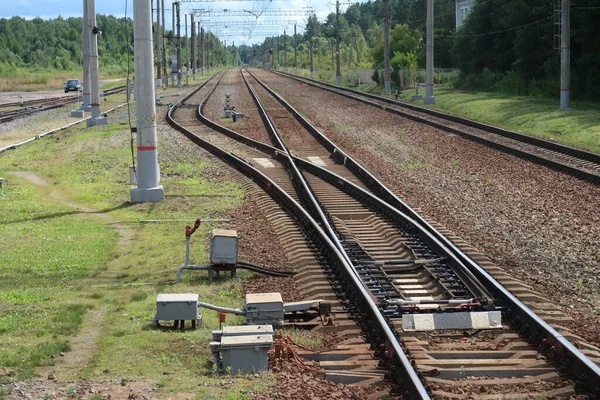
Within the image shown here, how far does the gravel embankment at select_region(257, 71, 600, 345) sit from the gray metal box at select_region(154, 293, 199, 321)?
3.82 meters

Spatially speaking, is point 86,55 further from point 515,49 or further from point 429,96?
point 515,49

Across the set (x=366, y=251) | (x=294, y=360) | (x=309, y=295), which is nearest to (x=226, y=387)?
(x=294, y=360)

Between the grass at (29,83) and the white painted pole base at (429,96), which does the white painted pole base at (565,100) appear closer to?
the white painted pole base at (429,96)

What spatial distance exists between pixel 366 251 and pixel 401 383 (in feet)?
17.4

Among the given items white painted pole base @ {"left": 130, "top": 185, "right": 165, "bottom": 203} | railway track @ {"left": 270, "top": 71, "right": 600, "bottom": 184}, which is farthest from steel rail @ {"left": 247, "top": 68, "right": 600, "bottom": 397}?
railway track @ {"left": 270, "top": 71, "right": 600, "bottom": 184}

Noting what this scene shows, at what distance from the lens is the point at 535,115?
35.7 meters

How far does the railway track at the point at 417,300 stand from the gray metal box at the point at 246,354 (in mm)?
624

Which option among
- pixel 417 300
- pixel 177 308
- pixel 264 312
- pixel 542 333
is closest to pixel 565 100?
pixel 417 300

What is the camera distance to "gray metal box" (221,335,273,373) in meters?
7.54

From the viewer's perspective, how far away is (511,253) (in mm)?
12406

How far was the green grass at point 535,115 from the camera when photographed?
1139 inches

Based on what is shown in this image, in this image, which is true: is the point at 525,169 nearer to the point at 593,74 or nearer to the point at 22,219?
the point at 22,219

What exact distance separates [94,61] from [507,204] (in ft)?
74.0

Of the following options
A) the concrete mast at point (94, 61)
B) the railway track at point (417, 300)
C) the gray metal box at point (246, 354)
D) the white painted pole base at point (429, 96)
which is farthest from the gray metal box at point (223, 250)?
the white painted pole base at point (429, 96)
